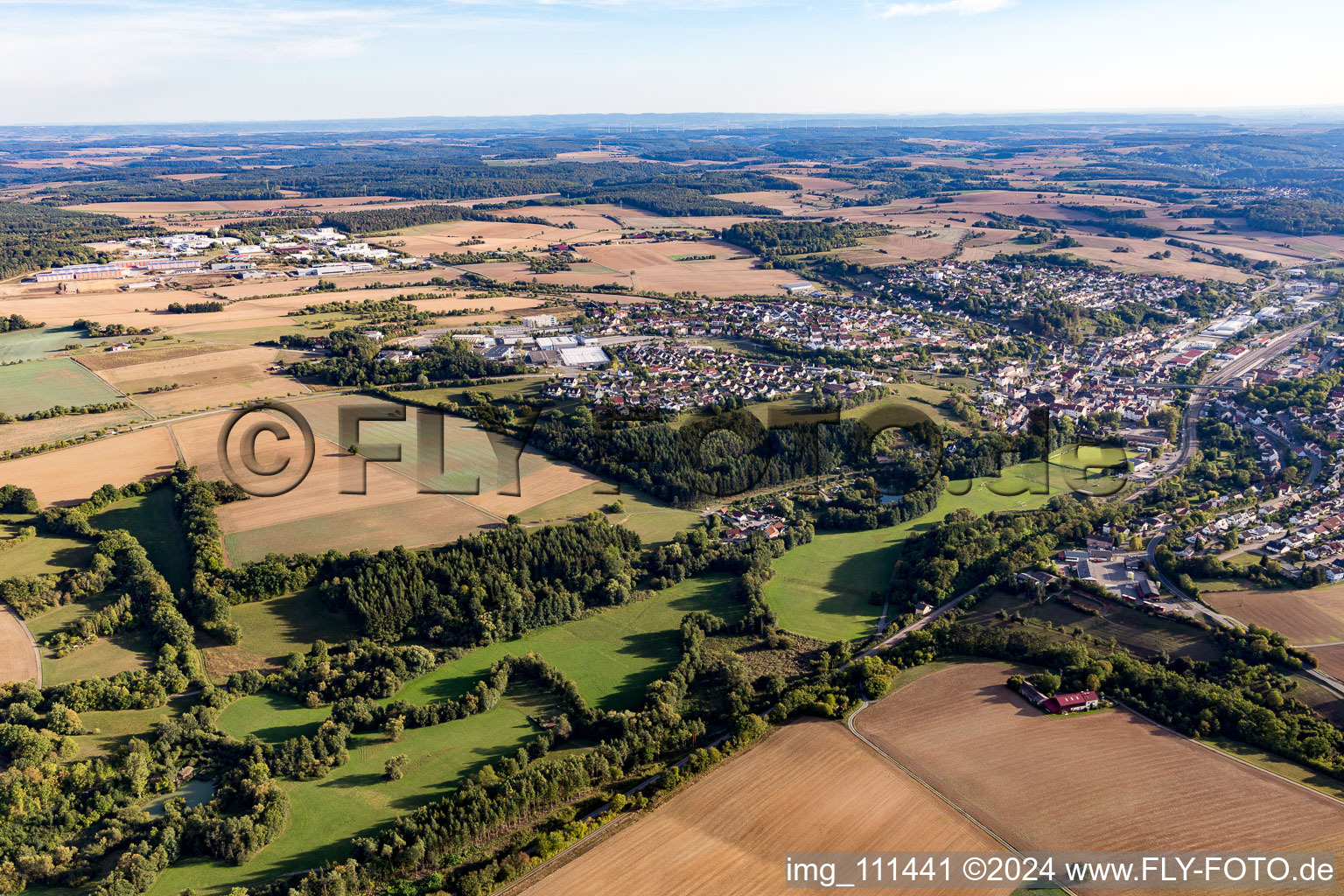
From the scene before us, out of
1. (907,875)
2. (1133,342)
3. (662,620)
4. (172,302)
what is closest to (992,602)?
(662,620)

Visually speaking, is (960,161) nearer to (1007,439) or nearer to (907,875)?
(1007,439)

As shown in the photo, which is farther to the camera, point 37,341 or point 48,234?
point 48,234

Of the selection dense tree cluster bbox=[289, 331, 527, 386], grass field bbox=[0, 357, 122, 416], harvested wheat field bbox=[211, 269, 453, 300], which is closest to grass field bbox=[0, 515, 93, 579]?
grass field bbox=[0, 357, 122, 416]

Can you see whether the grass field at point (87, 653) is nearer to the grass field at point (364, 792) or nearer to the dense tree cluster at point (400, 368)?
the grass field at point (364, 792)

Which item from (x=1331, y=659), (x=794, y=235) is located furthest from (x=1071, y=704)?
(x=794, y=235)

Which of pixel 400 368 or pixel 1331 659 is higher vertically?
pixel 400 368

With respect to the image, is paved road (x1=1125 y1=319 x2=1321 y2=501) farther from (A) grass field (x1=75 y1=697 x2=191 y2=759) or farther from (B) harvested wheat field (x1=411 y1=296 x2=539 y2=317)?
(B) harvested wheat field (x1=411 y1=296 x2=539 y2=317)

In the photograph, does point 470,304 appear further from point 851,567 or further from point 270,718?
point 270,718
